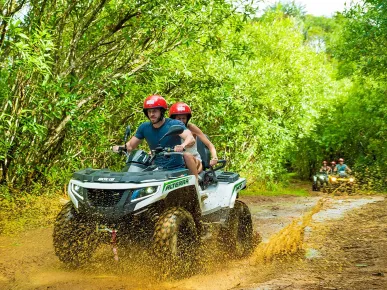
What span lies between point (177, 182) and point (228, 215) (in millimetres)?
1535

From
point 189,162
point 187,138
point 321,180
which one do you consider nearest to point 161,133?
point 187,138

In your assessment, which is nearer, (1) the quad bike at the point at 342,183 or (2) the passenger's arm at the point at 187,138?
(2) the passenger's arm at the point at 187,138

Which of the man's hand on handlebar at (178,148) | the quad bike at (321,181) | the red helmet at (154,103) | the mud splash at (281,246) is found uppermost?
the red helmet at (154,103)

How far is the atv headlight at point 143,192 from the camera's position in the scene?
222 inches

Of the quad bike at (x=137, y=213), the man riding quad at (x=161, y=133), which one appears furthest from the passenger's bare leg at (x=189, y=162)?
the quad bike at (x=137, y=213)

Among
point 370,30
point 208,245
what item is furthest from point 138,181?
point 370,30

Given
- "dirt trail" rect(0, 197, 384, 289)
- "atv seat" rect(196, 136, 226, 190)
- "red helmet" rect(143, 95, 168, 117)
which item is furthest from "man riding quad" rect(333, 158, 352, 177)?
"red helmet" rect(143, 95, 168, 117)

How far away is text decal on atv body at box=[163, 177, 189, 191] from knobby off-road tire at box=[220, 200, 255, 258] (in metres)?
1.43

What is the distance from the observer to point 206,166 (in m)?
7.87

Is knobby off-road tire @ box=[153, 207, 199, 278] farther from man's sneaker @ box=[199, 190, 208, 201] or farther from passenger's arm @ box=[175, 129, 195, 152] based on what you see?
passenger's arm @ box=[175, 129, 195, 152]

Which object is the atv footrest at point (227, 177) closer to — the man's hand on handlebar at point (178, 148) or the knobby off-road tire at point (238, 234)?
the knobby off-road tire at point (238, 234)

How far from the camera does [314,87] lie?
32.4m

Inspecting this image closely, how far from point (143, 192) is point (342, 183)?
66.1 ft

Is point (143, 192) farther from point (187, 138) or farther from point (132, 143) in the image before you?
point (132, 143)
